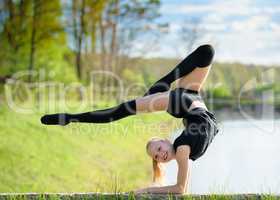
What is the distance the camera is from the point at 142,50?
798 inches

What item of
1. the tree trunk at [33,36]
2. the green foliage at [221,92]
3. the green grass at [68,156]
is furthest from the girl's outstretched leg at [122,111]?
the green foliage at [221,92]

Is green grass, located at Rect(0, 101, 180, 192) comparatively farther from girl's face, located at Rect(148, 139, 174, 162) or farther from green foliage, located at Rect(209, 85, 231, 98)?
green foliage, located at Rect(209, 85, 231, 98)

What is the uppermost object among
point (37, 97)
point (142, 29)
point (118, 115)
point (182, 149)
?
point (142, 29)

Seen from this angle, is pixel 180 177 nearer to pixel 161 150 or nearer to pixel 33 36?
pixel 161 150

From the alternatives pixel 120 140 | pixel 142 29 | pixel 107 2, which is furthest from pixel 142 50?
pixel 120 140

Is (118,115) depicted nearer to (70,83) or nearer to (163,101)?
(163,101)

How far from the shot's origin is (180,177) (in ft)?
9.60

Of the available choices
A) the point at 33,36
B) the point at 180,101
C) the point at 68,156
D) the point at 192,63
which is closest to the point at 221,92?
the point at 33,36

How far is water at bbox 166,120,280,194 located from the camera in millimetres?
7852

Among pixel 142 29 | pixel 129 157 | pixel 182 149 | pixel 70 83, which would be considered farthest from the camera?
pixel 142 29

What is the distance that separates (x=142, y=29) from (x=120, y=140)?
8097 millimetres

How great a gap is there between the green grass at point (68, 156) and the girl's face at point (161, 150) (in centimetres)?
390

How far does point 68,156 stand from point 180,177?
718 centimetres

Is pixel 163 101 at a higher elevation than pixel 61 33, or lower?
lower
